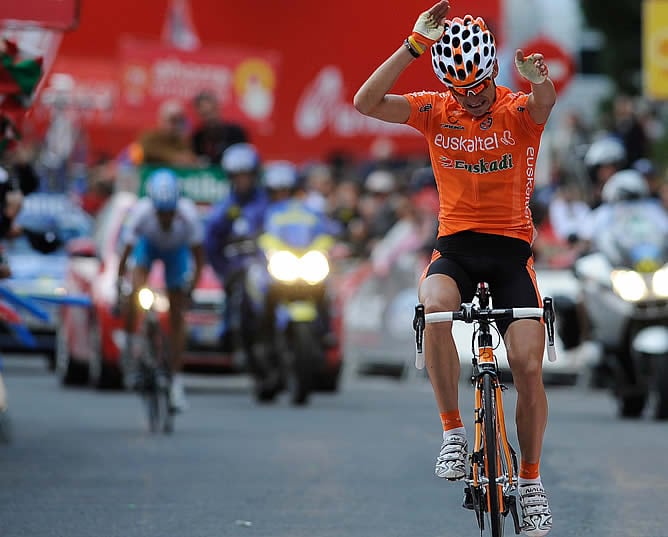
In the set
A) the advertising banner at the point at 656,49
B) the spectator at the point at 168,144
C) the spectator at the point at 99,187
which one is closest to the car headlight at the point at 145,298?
the spectator at the point at 168,144

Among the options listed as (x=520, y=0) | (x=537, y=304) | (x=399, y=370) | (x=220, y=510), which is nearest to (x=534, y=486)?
(x=537, y=304)

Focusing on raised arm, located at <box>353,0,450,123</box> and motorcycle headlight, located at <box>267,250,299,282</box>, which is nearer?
raised arm, located at <box>353,0,450,123</box>

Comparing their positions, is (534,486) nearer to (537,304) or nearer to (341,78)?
(537,304)

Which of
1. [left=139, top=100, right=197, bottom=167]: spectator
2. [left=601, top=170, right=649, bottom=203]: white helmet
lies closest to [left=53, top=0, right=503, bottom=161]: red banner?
[left=139, top=100, right=197, bottom=167]: spectator

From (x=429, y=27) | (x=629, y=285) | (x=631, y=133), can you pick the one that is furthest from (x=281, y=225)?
(x=429, y=27)

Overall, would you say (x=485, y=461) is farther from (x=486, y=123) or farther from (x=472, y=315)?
(x=486, y=123)

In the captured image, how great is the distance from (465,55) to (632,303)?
25.7 feet

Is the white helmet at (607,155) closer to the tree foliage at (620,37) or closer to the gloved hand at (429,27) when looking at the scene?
the gloved hand at (429,27)

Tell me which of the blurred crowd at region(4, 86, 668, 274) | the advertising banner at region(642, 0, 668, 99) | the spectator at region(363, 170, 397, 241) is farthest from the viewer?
the advertising banner at region(642, 0, 668, 99)

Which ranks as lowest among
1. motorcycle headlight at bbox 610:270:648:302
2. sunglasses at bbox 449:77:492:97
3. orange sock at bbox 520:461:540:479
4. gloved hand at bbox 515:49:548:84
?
orange sock at bbox 520:461:540:479

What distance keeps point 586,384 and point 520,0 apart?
92.4ft

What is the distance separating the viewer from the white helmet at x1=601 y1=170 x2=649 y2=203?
15.6 m

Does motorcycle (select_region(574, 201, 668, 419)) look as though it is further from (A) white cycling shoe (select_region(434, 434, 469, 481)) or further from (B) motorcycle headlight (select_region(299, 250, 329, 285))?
(A) white cycling shoe (select_region(434, 434, 469, 481))

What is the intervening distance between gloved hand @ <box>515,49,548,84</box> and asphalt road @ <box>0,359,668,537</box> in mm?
2198
